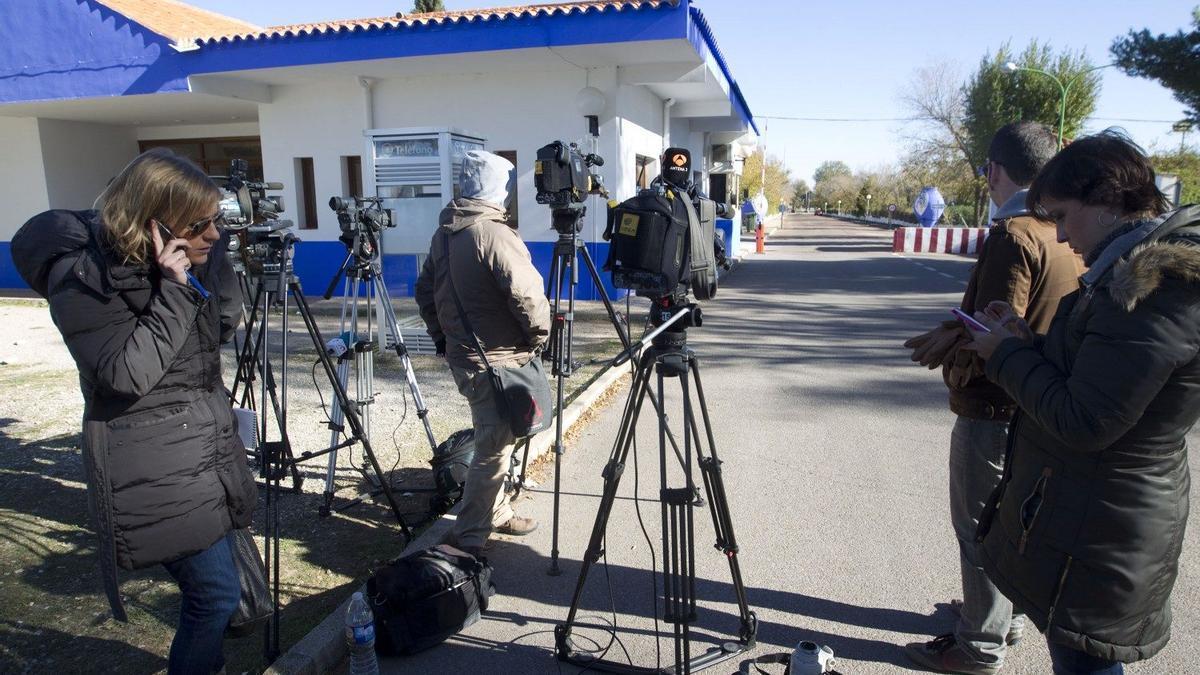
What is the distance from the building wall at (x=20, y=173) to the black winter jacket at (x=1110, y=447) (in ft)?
51.6

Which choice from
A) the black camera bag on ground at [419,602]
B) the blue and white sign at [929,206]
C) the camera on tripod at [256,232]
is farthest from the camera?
the blue and white sign at [929,206]

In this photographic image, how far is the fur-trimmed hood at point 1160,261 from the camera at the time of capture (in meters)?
1.46

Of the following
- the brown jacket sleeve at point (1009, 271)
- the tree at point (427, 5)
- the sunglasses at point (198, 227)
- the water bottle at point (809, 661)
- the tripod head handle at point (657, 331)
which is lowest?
the water bottle at point (809, 661)

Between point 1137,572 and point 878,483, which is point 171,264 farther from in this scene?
point 878,483

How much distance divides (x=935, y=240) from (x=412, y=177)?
70.3 ft

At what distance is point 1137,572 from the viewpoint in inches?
65.4

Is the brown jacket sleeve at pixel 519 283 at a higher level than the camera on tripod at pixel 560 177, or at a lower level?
lower

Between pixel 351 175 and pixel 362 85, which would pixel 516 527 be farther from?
pixel 351 175

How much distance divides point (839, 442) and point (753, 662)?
2.75 m

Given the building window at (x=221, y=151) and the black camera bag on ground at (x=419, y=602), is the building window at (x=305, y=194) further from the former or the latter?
the black camera bag on ground at (x=419, y=602)

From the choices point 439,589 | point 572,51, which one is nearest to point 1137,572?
point 439,589

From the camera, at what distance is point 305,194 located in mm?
11633

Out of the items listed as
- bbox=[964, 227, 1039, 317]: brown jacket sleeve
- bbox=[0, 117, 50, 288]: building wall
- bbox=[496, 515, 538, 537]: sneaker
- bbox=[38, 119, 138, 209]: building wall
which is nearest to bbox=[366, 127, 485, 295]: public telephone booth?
bbox=[496, 515, 538, 537]: sneaker

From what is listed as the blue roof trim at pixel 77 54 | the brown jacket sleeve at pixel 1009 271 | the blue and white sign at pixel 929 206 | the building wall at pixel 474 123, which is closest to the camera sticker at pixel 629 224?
the brown jacket sleeve at pixel 1009 271
